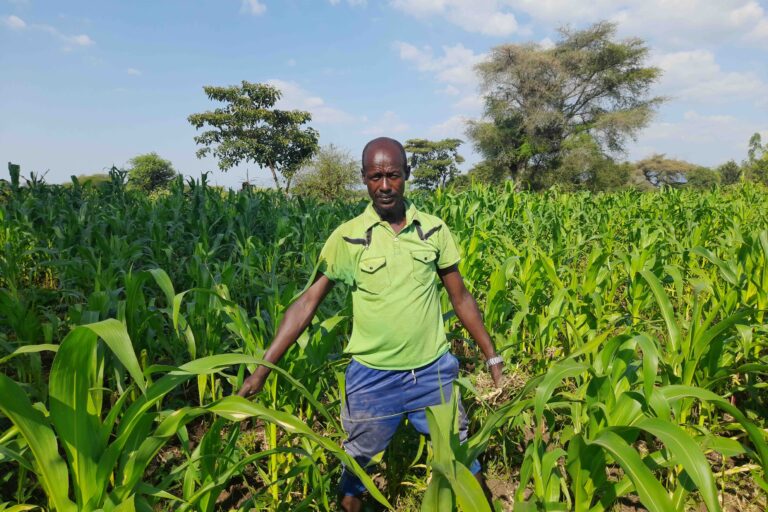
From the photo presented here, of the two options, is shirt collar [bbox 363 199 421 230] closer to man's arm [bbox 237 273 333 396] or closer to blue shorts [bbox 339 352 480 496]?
man's arm [bbox 237 273 333 396]

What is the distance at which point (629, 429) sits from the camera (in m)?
1.23

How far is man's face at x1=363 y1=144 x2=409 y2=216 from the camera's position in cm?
168

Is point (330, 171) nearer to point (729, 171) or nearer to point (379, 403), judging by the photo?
point (379, 403)

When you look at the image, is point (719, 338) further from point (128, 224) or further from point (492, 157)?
point (492, 157)

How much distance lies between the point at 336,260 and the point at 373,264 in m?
0.14

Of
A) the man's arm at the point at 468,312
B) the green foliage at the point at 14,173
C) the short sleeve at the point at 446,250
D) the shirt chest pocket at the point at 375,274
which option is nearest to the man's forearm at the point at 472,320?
the man's arm at the point at 468,312

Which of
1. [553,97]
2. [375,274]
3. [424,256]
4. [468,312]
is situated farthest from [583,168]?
[375,274]

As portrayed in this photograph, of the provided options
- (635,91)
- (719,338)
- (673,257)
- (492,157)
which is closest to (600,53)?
(635,91)

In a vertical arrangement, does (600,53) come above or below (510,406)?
above

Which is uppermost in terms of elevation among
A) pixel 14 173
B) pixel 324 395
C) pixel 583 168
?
pixel 583 168

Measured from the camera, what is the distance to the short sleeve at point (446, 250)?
74.5 inches

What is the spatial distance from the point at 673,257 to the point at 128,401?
463cm

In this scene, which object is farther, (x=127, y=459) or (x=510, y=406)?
(x=510, y=406)

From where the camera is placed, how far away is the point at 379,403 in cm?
181
